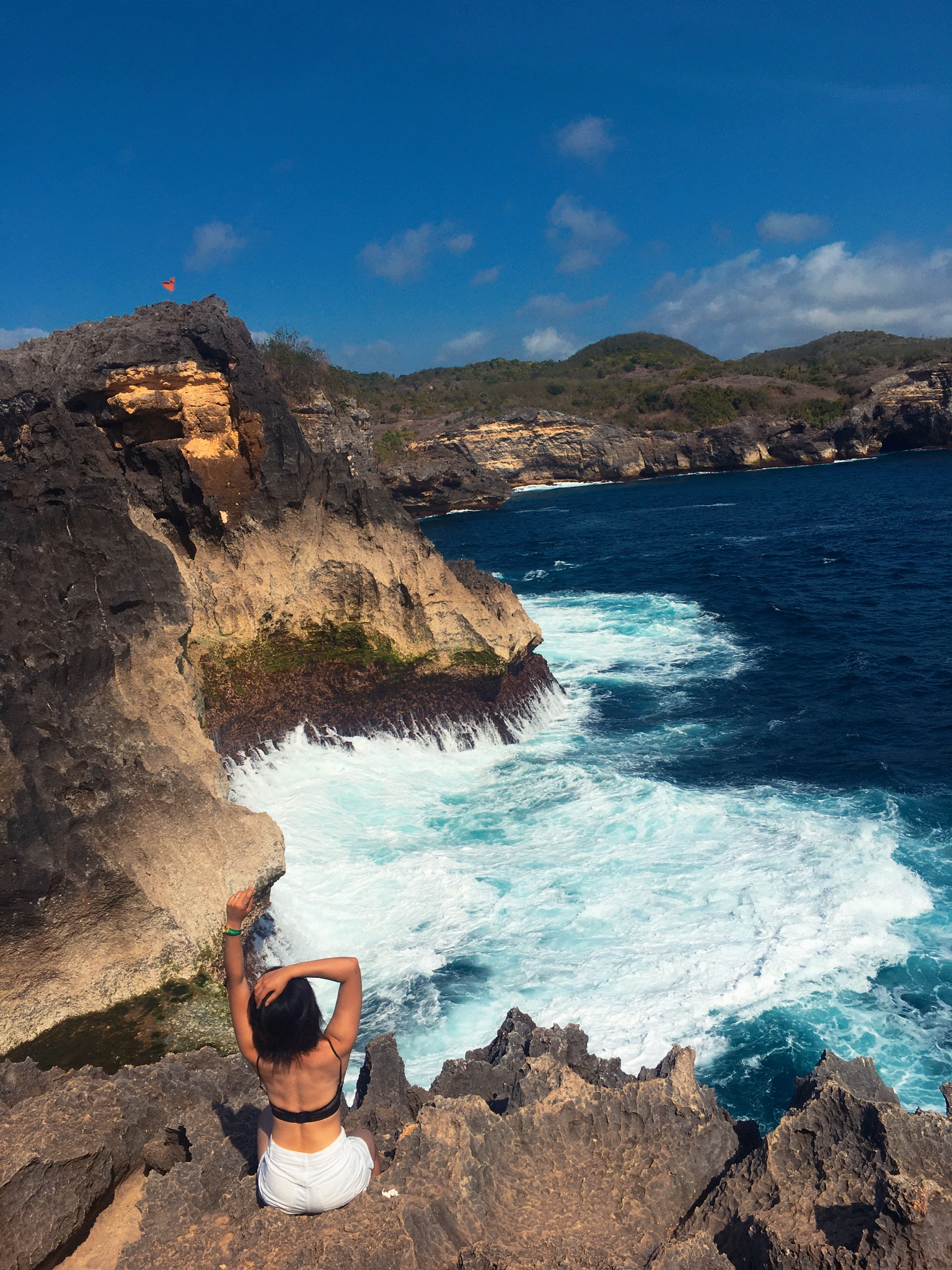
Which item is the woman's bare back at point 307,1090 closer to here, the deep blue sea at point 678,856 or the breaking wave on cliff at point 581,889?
the deep blue sea at point 678,856

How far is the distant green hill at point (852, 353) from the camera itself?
326ft

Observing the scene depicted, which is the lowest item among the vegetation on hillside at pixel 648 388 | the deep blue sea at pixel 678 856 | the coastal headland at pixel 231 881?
the deep blue sea at pixel 678 856

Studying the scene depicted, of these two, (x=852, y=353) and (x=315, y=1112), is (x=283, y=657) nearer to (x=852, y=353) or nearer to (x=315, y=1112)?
(x=315, y=1112)

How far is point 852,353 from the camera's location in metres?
114

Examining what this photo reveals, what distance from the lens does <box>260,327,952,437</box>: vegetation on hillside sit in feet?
227

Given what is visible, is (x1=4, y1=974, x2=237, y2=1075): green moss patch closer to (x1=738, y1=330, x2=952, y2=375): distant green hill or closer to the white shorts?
the white shorts

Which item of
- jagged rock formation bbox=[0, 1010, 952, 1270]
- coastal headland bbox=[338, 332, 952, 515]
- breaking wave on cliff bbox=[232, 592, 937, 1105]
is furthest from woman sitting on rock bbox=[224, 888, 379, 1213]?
coastal headland bbox=[338, 332, 952, 515]

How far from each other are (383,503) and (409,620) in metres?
2.62

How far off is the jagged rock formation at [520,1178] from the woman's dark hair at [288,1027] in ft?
3.03

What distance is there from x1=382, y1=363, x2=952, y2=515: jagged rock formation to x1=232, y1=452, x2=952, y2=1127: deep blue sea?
148 ft

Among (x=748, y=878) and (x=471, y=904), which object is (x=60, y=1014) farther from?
(x=748, y=878)

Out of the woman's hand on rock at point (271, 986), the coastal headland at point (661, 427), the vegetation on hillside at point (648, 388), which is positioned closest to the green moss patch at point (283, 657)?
the woman's hand on rock at point (271, 986)

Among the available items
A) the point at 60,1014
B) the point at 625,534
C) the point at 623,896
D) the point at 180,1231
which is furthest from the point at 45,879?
the point at 625,534

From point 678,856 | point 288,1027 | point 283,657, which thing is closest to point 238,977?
point 288,1027
